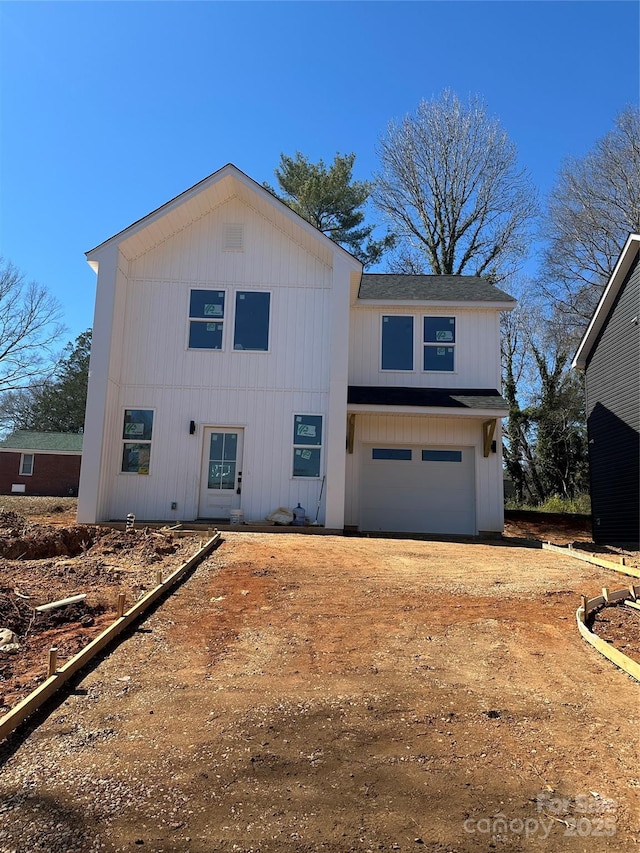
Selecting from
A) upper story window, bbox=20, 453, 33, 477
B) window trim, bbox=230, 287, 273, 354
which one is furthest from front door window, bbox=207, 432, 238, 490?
upper story window, bbox=20, 453, 33, 477

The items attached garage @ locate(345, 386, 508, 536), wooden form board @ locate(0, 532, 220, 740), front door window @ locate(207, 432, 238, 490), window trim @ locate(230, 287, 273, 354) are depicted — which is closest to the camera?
wooden form board @ locate(0, 532, 220, 740)

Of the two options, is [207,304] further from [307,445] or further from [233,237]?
[307,445]

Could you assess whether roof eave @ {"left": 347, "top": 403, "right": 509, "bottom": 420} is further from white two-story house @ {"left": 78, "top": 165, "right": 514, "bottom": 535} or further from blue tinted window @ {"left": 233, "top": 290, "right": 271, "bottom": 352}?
blue tinted window @ {"left": 233, "top": 290, "right": 271, "bottom": 352}

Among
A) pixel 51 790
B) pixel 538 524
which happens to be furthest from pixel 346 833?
pixel 538 524

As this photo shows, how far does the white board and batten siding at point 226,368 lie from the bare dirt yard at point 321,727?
5899 mm

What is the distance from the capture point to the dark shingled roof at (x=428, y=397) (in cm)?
1315

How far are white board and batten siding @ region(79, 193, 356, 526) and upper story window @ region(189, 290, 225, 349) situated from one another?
0.46ft

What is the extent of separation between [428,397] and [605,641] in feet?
29.4

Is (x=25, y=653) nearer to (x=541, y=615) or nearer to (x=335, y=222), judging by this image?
(x=541, y=615)

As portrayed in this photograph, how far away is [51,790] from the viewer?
2.83 metres

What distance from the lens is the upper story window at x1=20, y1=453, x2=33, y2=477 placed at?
3203 centimetres

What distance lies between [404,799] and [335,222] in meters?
27.9

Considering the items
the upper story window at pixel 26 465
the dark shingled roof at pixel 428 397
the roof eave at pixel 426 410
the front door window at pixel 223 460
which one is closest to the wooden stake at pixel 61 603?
the front door window at pixel 223 460

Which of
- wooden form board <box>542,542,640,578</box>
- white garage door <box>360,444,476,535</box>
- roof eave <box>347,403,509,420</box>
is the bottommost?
wooden form board <box>542,542,640,578</box>
